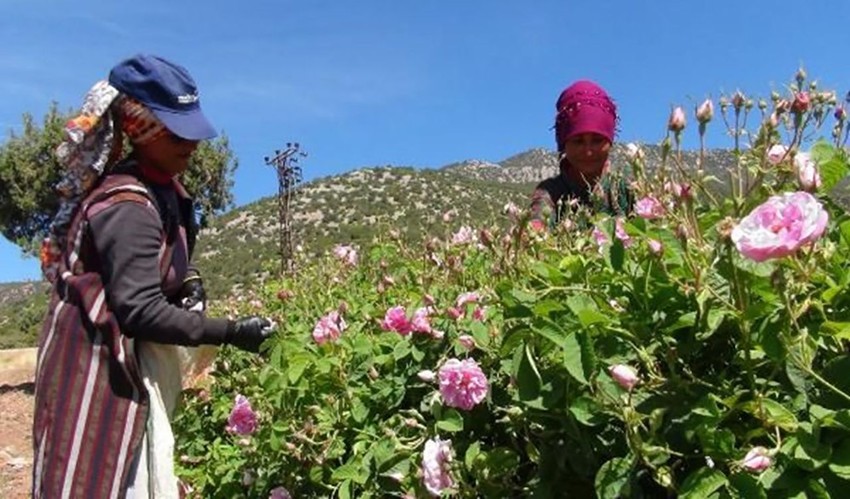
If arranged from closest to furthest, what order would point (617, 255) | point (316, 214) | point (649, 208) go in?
point (617, 255)
point (649, 208)
point (316, 214)

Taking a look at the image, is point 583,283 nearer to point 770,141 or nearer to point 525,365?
point 525,365

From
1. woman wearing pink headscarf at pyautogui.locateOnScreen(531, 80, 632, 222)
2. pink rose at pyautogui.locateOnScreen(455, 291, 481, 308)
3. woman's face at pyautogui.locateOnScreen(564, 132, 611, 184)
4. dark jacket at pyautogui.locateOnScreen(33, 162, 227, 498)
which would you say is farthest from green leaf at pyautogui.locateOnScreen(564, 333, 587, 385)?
woman's face at pyautogui.locateOnScreen(564, 132, 611, 184)

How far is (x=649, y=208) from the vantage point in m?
1.84

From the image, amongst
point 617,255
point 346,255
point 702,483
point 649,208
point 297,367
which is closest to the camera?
point 702,483

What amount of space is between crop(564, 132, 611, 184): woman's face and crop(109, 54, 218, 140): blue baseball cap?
4.19 ft

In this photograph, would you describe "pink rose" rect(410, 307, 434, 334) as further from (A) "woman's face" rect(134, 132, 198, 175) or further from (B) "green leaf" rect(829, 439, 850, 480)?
(B) "green leaf" rect(829, 439, 850, 480)

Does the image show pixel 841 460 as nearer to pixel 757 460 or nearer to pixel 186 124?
pixel 757 460

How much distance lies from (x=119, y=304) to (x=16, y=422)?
8.29m

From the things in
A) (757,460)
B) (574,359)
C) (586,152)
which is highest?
(586,152)

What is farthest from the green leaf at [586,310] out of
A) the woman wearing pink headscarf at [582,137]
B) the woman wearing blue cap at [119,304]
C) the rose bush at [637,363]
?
the woman wearing pink headscarf at [582,137]

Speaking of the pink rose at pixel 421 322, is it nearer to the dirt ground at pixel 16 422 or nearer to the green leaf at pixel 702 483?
the green leaf at pixel 702 483

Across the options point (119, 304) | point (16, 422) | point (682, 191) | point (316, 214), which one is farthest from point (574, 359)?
point (316, 214)

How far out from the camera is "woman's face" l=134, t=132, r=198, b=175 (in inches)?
93.2

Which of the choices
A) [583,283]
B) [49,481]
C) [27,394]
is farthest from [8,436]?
[583,283]
